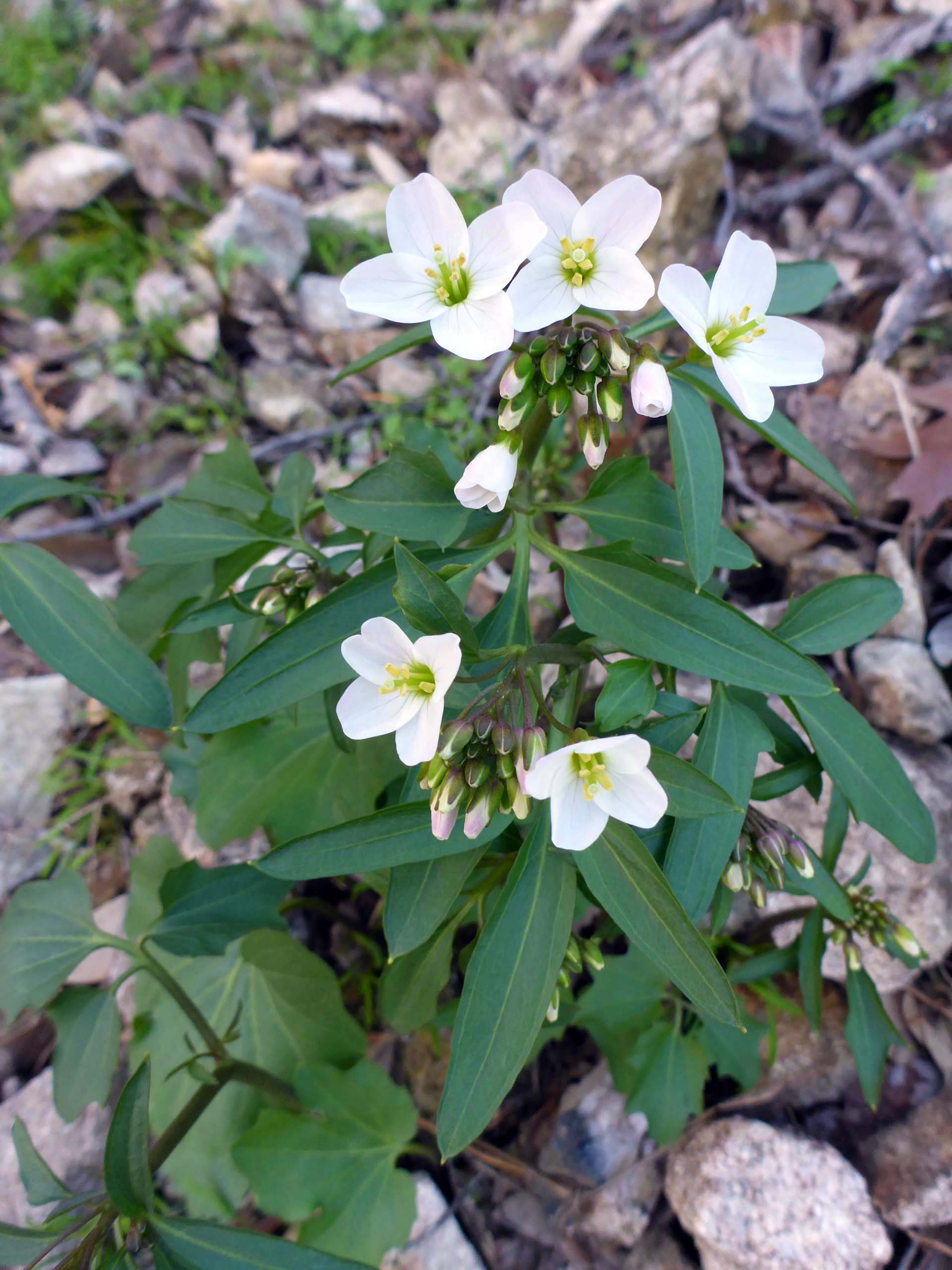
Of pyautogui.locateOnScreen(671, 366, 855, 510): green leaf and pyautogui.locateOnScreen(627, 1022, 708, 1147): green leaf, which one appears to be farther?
pyautogui.locateOnScreen(627, 1022, 708, 1147): green leaf

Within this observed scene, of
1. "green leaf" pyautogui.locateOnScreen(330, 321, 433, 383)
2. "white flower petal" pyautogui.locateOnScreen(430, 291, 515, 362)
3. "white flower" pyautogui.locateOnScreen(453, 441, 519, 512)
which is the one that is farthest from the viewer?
"green leaf" pyautogui.locateOnScreen(330, 321, 433, 383)

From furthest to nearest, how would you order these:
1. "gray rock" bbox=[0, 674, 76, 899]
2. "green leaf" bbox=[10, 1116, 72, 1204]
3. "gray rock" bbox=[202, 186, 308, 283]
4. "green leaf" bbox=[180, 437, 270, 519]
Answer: "gray rock" bbox=[202, 186, 308, 283] < "gray rock" bbox=[0, 674, 76, 899] < "green leaf" bbox=[180, 437, 270, 519] < "green leaf" bbox=[10, 1116, 72, 1204]

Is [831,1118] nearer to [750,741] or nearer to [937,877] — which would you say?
[937,877]

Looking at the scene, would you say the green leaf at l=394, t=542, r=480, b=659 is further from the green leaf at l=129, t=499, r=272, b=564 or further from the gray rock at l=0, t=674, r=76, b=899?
the gray rock at l=0, t=674, r=76, b=899

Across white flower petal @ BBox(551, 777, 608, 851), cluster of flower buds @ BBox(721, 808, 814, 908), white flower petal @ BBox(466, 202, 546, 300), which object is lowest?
cluster of flower buds @ BBox(721, 808, 814, 908)

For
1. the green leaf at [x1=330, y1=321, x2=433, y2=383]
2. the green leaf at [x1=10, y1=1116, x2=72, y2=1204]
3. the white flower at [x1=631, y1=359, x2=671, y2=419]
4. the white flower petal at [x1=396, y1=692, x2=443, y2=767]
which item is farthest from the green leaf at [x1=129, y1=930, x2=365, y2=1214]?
the white flower at [x1=631, y1=359, x2=671, y2=419]

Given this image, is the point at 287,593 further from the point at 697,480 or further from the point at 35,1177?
the point at 35,1177

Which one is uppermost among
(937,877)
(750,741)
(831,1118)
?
(750,741)

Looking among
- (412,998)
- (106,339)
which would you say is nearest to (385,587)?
(412,998)
